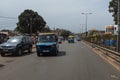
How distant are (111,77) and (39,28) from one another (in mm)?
86102

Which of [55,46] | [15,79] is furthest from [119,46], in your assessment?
[15,79]

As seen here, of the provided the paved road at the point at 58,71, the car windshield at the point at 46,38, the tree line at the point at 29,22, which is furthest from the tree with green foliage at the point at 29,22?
the paved road at the point at 58,71

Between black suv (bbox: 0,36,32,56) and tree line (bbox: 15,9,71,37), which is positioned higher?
tree line (bbox: 15,9,71,37)

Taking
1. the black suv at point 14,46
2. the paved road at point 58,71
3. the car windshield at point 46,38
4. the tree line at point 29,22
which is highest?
the tree line at point 29,22

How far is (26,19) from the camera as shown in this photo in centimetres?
9725

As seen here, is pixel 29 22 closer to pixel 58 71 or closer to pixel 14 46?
pixel 14 46

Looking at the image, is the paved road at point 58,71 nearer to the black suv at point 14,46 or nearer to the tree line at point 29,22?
the black suv at point 14,46

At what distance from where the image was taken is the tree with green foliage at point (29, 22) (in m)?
95.9

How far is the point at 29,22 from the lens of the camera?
3871 inches

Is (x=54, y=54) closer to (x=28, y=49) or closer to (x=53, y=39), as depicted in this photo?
(x=53, y=39)

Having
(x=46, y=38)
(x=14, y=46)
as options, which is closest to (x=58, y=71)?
(x=14, y=46)

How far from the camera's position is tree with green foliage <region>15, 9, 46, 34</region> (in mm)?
95875

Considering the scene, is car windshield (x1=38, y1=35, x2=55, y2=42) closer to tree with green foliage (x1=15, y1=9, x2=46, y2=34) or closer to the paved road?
the paved road

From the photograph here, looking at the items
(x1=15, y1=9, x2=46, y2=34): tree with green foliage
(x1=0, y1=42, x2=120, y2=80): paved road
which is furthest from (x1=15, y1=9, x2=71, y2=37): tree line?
(x1=0, y1=42, x2=120, y2=80): paved road
